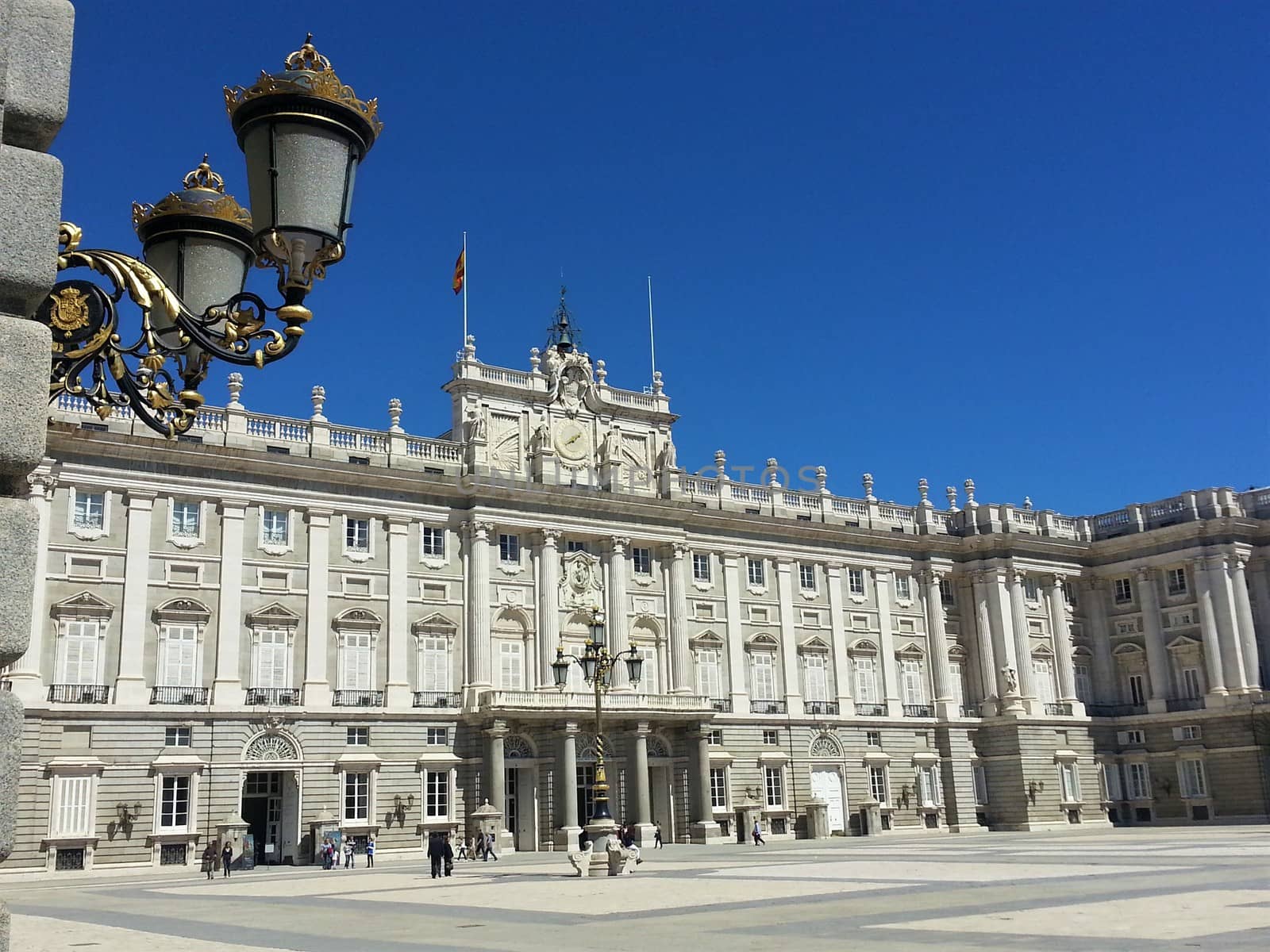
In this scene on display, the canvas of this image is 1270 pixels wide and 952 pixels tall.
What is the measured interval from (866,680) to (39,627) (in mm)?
34895

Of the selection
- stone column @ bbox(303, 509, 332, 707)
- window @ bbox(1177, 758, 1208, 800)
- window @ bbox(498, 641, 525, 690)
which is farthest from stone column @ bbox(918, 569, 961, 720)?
stone column @ bbox(303, 509, 332, 707)

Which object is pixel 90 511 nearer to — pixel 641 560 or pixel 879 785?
pixel 641 560

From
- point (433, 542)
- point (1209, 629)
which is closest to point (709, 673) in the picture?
point (433, 542)

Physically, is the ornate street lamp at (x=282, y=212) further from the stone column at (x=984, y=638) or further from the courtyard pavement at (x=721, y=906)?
the stone column at (x=984, y=638)

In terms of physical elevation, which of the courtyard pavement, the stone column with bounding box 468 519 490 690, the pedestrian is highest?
the stone column with bounding box 468 519 490 690

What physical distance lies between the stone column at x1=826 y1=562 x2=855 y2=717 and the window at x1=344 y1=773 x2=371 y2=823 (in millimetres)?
22240

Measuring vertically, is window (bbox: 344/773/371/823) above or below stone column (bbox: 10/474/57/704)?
below

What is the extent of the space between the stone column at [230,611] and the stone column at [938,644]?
32501 millimetres

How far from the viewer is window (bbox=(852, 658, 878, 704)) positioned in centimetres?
5756

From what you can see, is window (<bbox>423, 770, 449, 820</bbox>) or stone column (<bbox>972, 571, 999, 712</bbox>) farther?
stone column (<bbox>972, 571, 999, 712</bbox>)

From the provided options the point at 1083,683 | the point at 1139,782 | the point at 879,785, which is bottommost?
the point at 1139,782

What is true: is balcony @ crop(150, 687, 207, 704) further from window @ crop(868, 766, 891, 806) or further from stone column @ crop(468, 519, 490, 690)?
window @ crop(868, 766, 891, 806)

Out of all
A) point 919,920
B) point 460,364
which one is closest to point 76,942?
point 919,920

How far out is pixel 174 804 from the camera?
40.5 metres
